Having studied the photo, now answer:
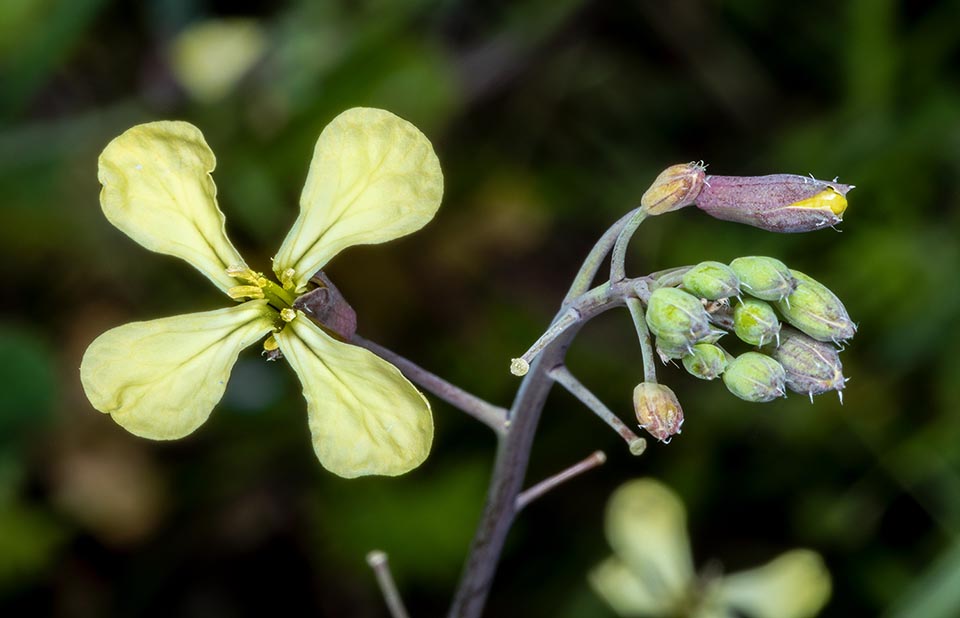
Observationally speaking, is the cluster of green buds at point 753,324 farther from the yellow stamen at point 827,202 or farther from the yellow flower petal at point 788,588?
the yellow flower petal at point 788,588

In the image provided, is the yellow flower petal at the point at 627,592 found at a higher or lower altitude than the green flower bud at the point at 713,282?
lower

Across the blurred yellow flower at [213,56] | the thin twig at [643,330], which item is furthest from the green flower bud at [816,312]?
the blurred yellow flower at [213,56]

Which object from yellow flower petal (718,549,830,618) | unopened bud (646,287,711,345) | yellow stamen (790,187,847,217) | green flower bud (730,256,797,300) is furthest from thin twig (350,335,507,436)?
yellow flower petal (718,549,830,618)

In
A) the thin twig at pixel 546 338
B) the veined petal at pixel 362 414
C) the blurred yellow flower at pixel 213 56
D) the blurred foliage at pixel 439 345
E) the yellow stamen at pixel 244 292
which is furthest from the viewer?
the blurred yellow flower at pixel 213 56

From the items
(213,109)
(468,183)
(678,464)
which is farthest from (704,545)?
(213,109)

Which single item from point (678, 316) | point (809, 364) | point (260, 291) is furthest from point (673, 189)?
point (260, 291)

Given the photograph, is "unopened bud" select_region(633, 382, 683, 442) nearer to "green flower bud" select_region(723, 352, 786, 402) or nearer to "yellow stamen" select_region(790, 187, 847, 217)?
"green flower bud" select_region(723, 352, 786, 402)

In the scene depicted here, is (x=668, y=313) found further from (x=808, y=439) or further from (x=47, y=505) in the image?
(x=47, y=505)
